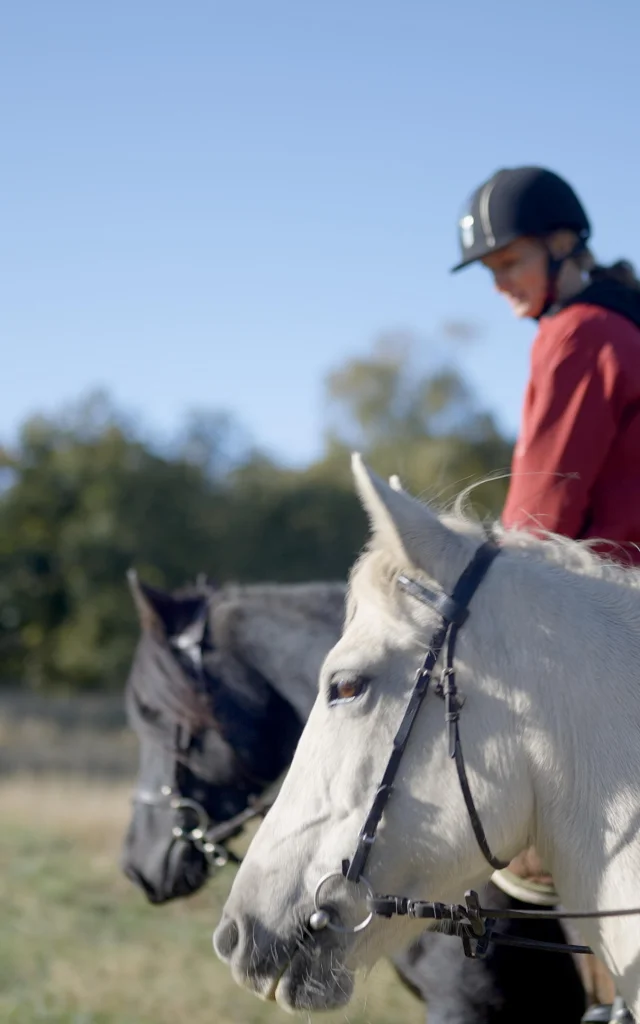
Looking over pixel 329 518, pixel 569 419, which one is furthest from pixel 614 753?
pixel 329 518

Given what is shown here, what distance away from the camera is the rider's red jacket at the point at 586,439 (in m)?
3.00

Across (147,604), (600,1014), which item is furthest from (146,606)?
(600,1014)

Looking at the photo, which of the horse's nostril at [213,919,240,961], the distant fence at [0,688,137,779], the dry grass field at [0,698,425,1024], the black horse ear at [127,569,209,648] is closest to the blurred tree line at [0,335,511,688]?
the distant fence at [0,688,137,779]

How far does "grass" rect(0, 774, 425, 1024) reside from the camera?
5820 millimetres

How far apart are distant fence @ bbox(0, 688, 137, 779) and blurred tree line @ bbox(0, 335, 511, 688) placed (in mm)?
5429

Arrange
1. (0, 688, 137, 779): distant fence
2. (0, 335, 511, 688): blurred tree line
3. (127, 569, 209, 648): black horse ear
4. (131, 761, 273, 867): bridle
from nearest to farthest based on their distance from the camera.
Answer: (131, 761, 273, 867): bridle → (127, 569, 209, 648): black horse ear → (0, 688, 137, 779): distant fence → (0, 335, 511, 688): blurred tree line

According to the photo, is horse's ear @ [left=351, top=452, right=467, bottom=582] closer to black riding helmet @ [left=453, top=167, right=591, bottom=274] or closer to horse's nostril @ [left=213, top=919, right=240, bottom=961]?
horse's nostril @ [left=213, top=919, right=240, bottom=961]

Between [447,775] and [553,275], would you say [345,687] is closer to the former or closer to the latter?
[447,775]

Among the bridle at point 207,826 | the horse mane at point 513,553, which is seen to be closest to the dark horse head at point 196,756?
the bridle at point 207,826

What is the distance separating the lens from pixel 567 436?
3.01m

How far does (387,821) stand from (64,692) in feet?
96.9

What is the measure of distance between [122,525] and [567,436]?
29728 millimetres

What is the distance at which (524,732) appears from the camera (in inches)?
86.9

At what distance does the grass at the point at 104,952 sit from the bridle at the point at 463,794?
527 millimetres
